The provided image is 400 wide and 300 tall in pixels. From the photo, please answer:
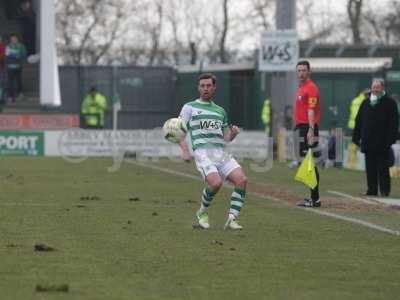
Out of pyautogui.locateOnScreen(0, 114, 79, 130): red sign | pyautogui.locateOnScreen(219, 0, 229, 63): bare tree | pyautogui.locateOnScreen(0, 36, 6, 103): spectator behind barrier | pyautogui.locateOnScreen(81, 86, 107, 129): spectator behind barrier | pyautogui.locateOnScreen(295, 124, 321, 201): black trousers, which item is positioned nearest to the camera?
pyautogui.locateOnScreen(295, 124, 321, 201): black trousers

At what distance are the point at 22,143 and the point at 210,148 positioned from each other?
22761 millimetres

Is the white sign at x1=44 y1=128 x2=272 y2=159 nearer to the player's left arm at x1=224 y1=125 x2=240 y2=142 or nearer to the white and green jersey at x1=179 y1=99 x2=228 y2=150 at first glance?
the player's left arm at x1=224 y1=125 x2=240 y2=142

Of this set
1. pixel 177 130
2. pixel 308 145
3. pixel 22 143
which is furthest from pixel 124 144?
pixel 177 130

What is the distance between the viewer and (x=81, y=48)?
74750 millimetres

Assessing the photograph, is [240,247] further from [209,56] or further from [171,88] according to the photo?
[209,56]

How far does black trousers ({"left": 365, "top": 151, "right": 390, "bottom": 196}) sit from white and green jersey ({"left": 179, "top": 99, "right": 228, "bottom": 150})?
6809 mm

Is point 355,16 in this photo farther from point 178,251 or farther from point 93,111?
point 178,251

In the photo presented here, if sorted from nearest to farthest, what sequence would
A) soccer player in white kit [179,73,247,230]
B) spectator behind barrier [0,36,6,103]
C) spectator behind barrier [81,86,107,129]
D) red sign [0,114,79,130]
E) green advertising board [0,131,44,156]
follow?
soccer player in white kit [179,73,247,230]
green advertising board [0,131,44,156]
red sign [0,114,79,130]
spectator behind barrier [0,36,6,103]
spectator behind barrier [81,86,107,129]

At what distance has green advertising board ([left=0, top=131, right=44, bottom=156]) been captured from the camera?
3719cm

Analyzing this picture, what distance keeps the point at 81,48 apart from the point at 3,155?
38194 mm

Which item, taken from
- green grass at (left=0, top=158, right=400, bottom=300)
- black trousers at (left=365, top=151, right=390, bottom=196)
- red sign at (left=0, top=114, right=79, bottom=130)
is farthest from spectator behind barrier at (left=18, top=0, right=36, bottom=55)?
black trousers at (left=365, top=151, right=390, bottom=196)

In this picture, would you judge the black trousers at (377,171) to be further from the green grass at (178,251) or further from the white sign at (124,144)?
the white sign at (124,144)

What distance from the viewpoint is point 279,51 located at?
34812 mm

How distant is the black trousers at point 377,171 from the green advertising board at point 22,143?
17.0 meters
